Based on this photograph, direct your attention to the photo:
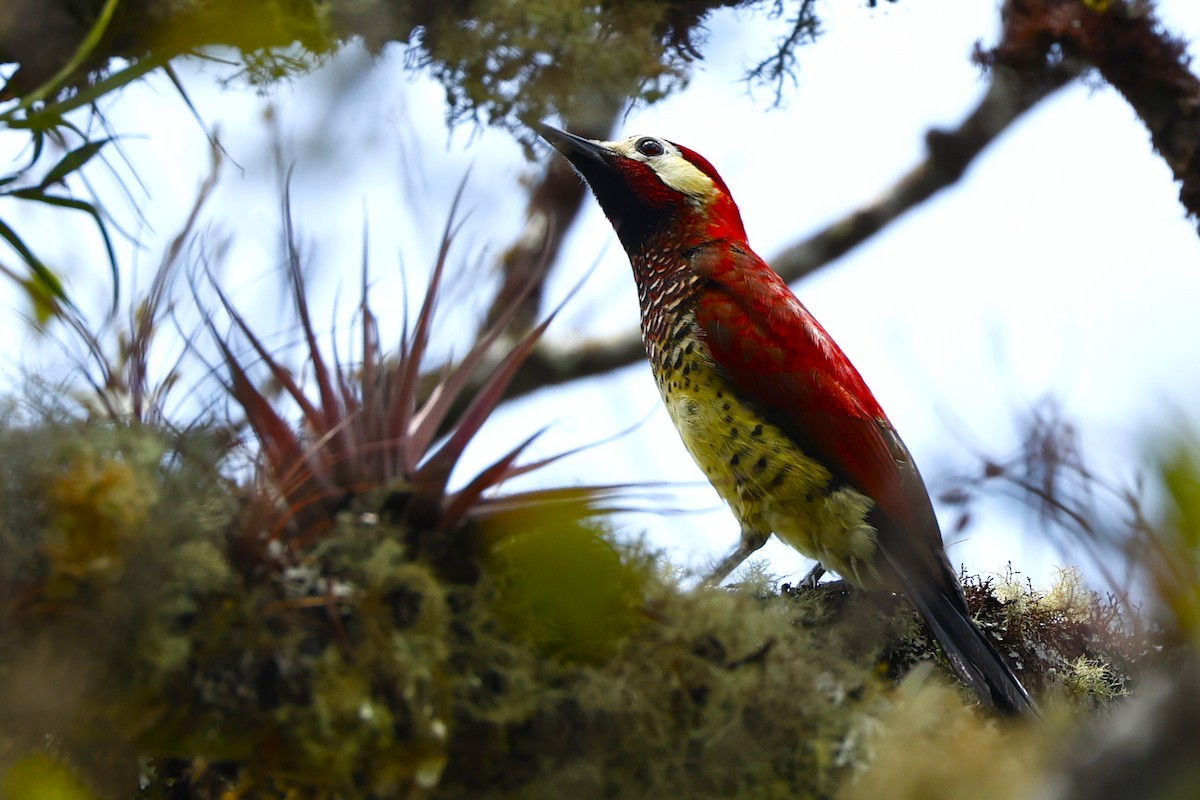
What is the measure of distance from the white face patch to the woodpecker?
1.30 feet

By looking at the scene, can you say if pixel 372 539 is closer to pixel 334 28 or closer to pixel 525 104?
pixel 334 28

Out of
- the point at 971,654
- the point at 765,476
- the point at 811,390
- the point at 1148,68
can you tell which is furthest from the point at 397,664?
the point at 1148,68

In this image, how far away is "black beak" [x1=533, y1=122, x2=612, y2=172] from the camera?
3602 millimetres

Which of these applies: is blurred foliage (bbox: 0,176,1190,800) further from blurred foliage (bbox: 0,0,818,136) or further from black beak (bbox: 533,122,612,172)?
black beak (bbox: 533,122,612,172)

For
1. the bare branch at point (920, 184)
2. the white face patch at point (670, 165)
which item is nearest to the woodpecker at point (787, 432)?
Answer: the white face patch at point (670, 165)

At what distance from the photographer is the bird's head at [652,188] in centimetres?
377

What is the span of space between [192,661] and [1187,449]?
4.00 feet

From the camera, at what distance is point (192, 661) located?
60.1 inches

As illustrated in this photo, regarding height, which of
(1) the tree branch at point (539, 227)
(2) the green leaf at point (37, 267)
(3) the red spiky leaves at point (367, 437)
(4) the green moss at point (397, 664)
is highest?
(1) the tree branch at point (539, 227)

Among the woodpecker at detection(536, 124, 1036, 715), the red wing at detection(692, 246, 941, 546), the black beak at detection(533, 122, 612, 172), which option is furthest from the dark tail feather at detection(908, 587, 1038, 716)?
the black beak at detection(533, 122, 612, 172)

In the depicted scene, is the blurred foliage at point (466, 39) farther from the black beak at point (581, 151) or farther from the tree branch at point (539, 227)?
the tree branch at point (539, 227)

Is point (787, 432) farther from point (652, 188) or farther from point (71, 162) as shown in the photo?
point (71, 162)

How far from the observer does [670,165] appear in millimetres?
3875

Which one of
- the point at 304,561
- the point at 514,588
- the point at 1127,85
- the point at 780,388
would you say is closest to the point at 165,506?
the point at 304,561
